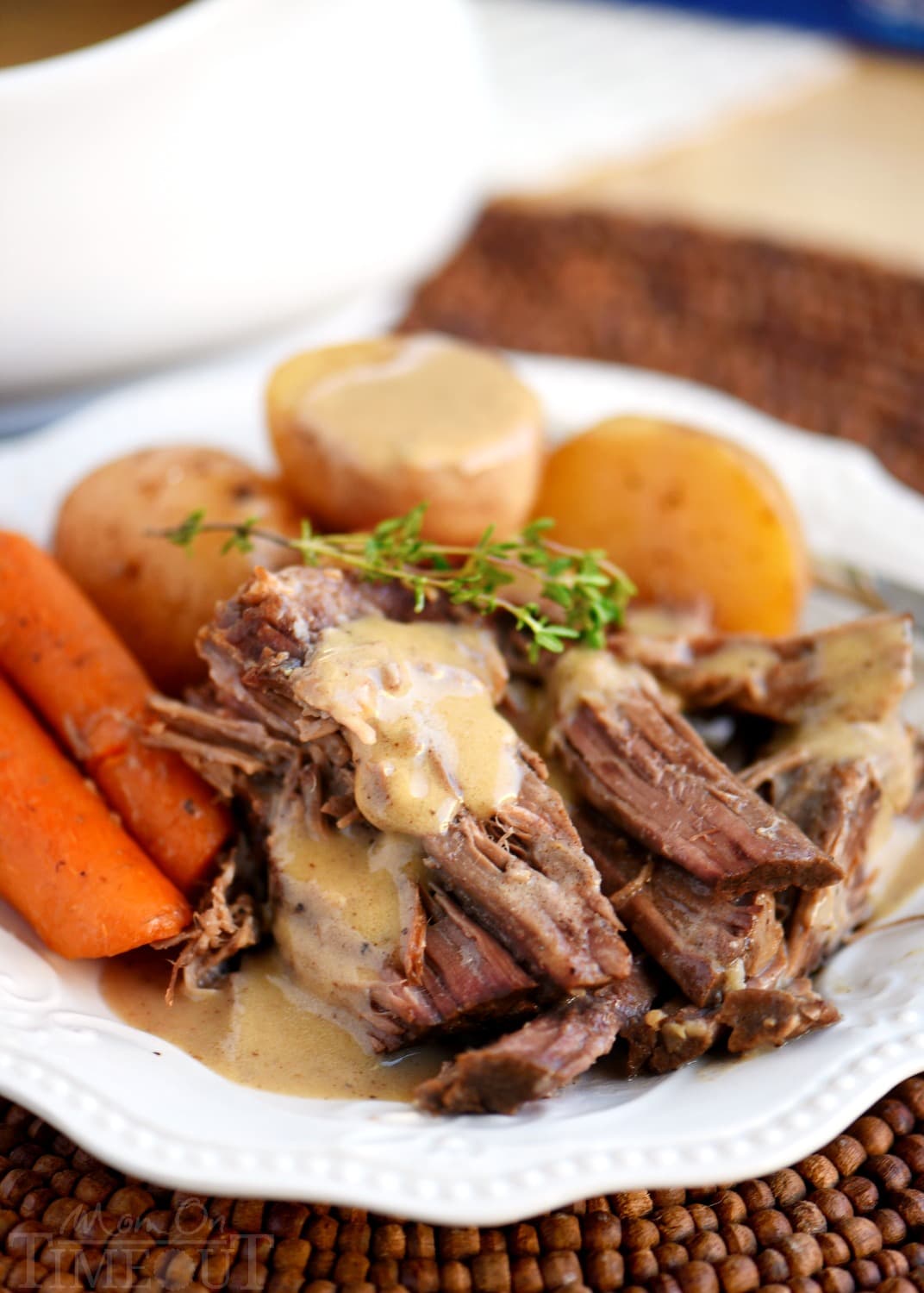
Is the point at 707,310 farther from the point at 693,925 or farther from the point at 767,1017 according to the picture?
the point at 767,1017

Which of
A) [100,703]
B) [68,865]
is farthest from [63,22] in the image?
[68,865]

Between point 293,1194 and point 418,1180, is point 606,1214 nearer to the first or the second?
point 418,1180

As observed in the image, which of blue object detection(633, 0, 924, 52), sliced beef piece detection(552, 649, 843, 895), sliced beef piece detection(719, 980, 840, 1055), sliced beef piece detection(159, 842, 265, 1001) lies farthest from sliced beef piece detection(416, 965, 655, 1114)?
blue object detection(633, 0, 924, 52)

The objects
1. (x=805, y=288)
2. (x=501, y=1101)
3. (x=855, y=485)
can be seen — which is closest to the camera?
(x=501, y=1101)

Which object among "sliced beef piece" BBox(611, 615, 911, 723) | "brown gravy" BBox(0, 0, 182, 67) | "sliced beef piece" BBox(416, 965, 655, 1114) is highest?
"brown gravy" BBox(0, 0, 182, 67)

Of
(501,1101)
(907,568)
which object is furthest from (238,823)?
(907,568)

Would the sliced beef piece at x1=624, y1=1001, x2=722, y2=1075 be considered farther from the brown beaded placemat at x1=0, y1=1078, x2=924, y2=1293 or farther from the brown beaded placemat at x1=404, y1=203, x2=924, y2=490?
the brown beaded placemat at x1=404, y1=203, x2=924, y2=490

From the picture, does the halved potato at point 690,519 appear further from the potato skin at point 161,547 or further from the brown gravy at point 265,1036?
the brown gravy at point 265,1036
